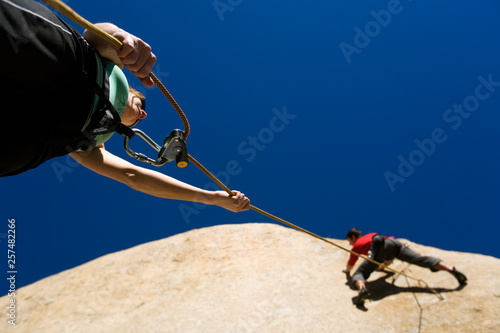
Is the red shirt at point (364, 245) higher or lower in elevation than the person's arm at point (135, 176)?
lower

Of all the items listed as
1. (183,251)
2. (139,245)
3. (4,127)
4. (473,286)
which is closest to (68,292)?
(139,245)

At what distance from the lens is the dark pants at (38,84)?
44.4 inches

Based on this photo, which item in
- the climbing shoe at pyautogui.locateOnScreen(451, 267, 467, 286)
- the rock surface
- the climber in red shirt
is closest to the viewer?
the rock surface

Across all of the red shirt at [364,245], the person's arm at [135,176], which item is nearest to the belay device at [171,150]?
the person's arm at [135,176]

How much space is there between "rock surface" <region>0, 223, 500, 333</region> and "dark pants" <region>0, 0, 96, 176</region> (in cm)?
386

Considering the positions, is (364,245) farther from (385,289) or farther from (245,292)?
(245,292)

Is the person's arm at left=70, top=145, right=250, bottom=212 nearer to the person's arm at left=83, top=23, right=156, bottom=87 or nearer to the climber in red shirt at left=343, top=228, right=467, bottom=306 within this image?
the person's arm at left=83, top=23, right=156, bottom=87

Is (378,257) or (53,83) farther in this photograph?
(378,257)

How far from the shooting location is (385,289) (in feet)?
17.2

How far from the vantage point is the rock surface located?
433 centimetres

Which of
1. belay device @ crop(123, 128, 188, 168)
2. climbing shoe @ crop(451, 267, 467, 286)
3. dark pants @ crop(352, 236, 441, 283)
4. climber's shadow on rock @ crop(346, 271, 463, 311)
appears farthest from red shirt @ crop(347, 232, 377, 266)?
belay device @ crop(123, 128, 188, 168)

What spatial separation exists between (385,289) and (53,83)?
5.43 meters

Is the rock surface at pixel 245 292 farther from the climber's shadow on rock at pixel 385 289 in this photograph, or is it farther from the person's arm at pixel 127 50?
the person's arm at pixel 127 50

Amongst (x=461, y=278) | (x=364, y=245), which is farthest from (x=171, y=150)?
(x=364, y=245)
